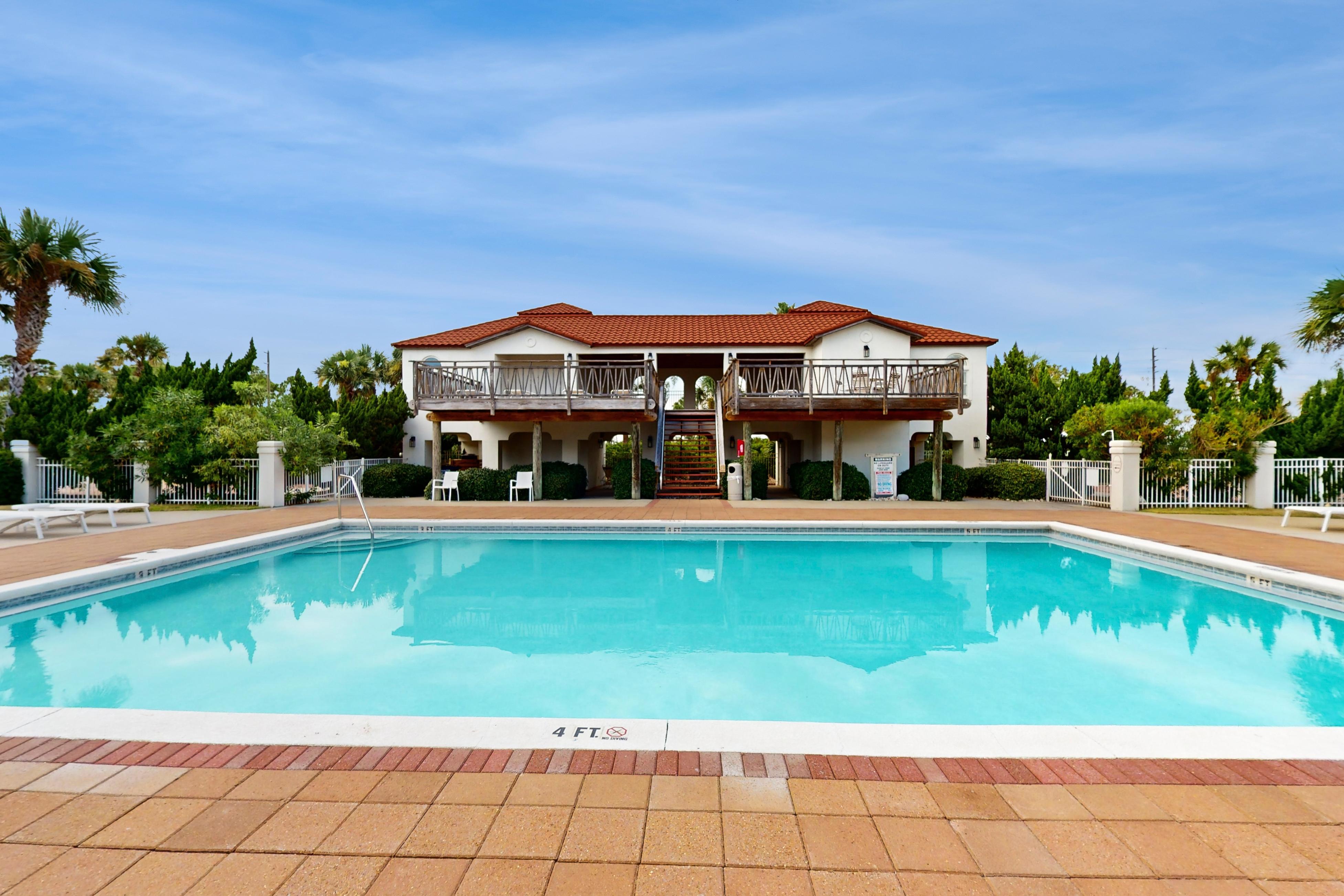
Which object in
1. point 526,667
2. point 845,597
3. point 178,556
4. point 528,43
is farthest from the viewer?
point 528,43

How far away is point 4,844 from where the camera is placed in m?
2.48

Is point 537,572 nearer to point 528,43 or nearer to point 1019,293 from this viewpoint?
point 528,43

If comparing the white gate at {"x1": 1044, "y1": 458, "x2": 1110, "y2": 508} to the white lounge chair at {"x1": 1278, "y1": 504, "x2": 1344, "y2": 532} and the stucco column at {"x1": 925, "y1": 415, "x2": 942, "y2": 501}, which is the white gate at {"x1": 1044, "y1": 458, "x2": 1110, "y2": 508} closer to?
the stucco column at {"x1": 925, "y1": 415, "x2": 942, "y2": 501}

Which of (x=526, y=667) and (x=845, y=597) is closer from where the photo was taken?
(x=526, y=667)

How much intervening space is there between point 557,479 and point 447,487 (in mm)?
3297

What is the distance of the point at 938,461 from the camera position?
1917 centimetres

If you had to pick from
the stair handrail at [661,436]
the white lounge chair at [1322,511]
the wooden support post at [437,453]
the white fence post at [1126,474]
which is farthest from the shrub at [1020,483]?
the wooden support post at [437,453]

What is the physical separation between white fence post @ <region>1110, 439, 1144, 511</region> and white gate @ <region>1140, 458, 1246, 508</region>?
2.19 ft

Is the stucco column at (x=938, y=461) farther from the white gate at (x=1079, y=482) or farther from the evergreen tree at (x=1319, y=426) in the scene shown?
the evergreen tree at (x=1319, y=426)

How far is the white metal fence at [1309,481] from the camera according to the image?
56.3ft

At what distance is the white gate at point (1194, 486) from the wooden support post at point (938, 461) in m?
5.09

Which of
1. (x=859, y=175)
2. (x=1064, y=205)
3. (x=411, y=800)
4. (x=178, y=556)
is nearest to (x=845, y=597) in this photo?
(x=411, y=800)

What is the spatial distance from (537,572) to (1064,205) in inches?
790

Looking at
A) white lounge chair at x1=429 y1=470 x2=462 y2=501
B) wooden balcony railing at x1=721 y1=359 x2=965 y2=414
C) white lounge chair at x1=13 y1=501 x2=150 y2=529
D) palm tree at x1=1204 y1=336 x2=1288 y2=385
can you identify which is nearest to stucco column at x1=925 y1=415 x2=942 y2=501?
wooden balcony railing at x1=721 y1=359 x2=965 y2=414
